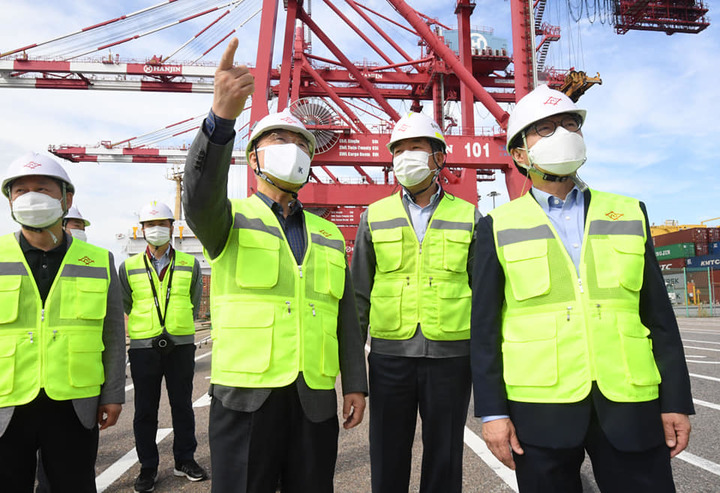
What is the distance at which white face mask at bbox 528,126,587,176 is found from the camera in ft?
6.43

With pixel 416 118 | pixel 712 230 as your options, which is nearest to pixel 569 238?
pixel 416 118

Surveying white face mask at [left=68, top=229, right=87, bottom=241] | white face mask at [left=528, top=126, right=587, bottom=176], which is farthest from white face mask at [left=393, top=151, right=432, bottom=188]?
white face mask at [left=68, top=229, right=87, bottom=241]

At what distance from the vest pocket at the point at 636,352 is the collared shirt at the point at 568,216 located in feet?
0.87

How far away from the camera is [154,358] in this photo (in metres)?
4.04

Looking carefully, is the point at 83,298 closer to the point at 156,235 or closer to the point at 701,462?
the point at 156,235

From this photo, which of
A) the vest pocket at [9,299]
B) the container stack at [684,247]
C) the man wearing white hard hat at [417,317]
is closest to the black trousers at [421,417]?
the man wearing white hard hat at [417,317]

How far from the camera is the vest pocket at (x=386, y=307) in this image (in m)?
2.70

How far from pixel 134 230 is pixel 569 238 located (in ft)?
99.4

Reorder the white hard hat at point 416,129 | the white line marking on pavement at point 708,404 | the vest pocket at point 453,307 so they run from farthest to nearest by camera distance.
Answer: the white line marking on pavement at point 708,404, the white hard hat at point 416,129, the vest pocket at point 453,307

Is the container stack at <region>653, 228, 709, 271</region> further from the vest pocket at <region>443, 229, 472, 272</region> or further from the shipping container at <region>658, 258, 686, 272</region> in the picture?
the vest pocket at <region>443, 229, 472, 272</region>

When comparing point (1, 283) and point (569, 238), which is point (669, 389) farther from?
point (1, 283)

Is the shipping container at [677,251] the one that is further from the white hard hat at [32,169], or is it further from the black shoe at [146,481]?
the white hard hat at [32,169]

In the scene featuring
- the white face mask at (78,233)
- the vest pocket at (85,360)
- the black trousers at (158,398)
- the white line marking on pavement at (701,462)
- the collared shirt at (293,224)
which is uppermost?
the white face mask at (78,233)

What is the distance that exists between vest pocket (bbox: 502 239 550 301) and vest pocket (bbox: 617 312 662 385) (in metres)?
0.29
